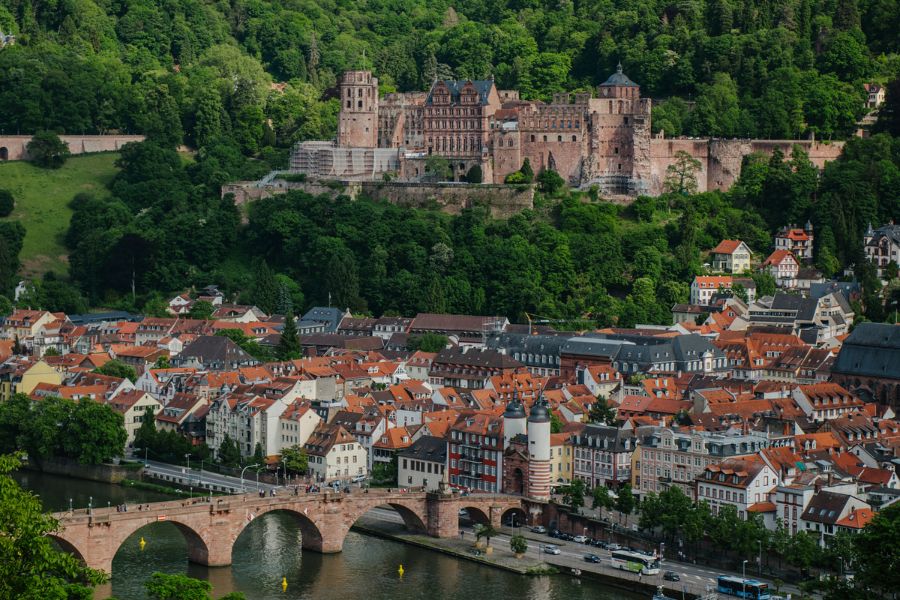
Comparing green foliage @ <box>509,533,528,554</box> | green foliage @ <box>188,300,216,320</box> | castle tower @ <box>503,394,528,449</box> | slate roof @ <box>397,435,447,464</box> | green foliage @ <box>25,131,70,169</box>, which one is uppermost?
green foliage @ <box>25,131,70,169</box>

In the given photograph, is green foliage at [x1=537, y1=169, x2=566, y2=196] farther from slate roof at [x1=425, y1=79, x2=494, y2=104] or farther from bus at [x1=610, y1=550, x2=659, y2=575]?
bus at [x1=610, y1=550, x2=659, y2=575]

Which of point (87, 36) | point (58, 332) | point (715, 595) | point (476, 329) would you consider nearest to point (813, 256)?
point (476, 329)

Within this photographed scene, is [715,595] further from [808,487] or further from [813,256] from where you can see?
[813,256]

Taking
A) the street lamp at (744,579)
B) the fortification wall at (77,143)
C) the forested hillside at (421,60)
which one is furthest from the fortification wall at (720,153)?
the street lamp at (744,579)

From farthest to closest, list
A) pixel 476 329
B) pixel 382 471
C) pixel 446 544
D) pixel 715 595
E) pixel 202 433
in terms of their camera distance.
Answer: pixel 476 329 → pixel 202 433 → pixel 382 471 → pixel 446 544 → pixel 715 595

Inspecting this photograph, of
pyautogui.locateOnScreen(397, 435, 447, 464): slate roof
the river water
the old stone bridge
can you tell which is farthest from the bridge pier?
pyautogui.locateOnScreen(397, 435, 447, 464): slate roof

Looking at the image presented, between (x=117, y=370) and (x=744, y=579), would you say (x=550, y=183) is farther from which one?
(x=744, y=579)

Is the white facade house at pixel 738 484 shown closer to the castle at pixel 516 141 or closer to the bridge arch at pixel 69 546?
the bridge arch at pixel 69 546
